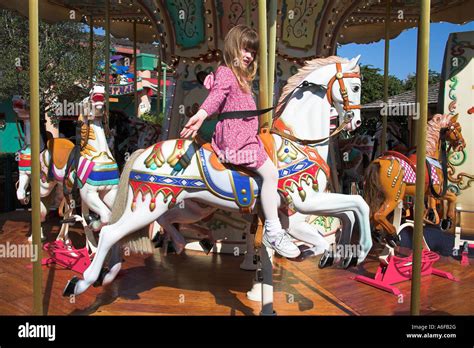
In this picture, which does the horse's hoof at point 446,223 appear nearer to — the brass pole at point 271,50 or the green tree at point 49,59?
the brass pole at point 271,50

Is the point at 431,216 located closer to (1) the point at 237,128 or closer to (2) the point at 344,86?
(2) the point at 344,86

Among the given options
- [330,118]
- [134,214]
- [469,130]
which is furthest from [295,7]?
[134,214]

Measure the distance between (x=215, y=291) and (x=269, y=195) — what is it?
1.51 meters

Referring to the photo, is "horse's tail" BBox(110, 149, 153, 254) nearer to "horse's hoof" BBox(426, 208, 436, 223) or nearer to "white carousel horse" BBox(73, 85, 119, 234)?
"white carousel horse" BBox(73, 85, 119, 234)

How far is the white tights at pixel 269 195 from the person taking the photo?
9.51 feet

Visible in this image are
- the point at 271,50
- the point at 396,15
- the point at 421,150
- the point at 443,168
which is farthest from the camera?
the point at 396,15

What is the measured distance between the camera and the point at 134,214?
3037 mm

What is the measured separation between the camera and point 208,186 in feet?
9.86

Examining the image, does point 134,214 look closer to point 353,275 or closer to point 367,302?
point 367,302

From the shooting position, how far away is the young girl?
9.28 ft

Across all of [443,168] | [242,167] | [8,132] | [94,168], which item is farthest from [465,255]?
[8,132]

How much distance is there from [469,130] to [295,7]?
2814mm

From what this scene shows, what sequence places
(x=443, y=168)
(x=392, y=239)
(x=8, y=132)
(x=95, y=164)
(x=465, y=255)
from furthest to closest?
(x=8, y=132)
(x=465, y=255)
(x=443, y=168)
(x=95, y=164)
(x=392, y=239)

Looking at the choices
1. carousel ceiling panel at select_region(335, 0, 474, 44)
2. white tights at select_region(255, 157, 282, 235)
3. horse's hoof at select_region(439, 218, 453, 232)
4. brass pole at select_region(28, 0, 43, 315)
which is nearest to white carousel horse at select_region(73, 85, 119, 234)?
brass pole at select_region(28, 0, 43, 315)
